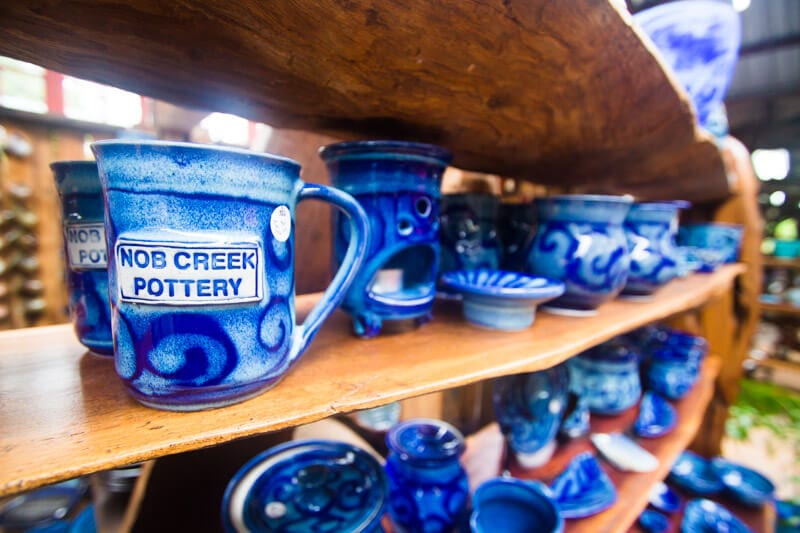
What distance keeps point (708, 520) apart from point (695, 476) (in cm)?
29

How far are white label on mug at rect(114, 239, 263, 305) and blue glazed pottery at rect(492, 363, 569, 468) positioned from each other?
726 mm

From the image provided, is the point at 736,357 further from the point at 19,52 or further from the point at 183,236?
the point at 19,52

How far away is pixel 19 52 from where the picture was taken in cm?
39

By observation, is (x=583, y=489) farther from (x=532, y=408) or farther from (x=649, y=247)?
(x=649, y=247)

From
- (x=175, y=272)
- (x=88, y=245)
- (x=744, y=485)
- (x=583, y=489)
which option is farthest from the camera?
(x=744, y=485)

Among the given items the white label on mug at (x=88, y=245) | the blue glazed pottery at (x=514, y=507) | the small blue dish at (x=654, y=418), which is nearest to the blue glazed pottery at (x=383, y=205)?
the white label on mug at (x=88, y=245)

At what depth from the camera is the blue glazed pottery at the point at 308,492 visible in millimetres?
526

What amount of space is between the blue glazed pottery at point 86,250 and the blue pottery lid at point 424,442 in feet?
1.63

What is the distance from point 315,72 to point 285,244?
23 cm

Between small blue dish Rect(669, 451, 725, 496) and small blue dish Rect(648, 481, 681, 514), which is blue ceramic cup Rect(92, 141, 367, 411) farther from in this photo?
small blue dish Rect(669, 451, 725, 496)

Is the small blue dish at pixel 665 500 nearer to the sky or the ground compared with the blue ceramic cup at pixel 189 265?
nearer to the ground

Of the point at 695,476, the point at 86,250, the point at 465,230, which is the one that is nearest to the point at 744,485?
the point at 695,476

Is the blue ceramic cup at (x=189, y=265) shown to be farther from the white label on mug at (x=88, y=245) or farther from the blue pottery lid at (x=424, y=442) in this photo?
the blue pottery lid at (x=424, y=442)

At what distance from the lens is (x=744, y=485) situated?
1.55 meters
